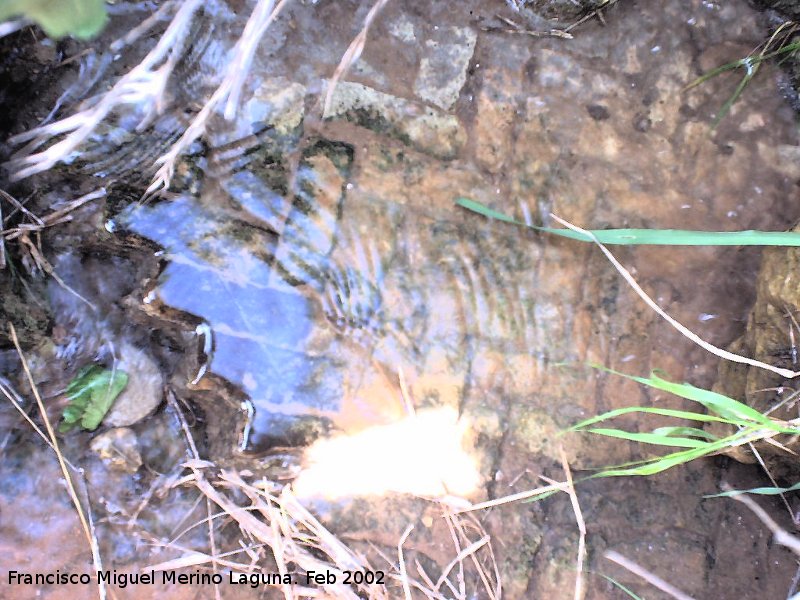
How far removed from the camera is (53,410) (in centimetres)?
187

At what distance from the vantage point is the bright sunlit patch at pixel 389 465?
1863 mm

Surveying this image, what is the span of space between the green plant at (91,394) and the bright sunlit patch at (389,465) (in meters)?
0.64

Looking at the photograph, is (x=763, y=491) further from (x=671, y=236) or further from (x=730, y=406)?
(x=671, y=236)

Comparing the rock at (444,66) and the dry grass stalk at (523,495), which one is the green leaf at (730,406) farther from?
the rock at (444,66)

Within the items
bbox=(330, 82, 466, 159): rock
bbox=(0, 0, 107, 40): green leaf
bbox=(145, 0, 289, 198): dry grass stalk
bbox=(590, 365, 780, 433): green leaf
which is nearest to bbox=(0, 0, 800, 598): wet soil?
bbox=(330, 82, 466, 159): rock

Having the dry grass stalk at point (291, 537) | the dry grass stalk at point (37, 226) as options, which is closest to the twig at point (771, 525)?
the dry grass stalk at point (291, 537)

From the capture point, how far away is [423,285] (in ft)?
6.30

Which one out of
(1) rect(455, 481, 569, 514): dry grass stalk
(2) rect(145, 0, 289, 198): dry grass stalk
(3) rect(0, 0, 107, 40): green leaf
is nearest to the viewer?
(3) rect(0, 0, 107, 40): green leaf

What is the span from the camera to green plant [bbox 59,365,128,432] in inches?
73.8

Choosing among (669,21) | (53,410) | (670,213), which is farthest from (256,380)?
(669,21)

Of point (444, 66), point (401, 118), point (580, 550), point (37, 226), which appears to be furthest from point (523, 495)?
point (37, 226)

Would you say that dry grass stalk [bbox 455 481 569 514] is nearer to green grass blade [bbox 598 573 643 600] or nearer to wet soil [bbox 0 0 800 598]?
wet soil [bbox 0 0 800 598]

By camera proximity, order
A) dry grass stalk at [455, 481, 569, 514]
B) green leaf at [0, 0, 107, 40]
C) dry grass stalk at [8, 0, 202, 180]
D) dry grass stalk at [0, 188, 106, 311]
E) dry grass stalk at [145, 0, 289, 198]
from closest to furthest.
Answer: green leaf at [0, 0, 107, 40] < dry grass stalk at [145, 0, 289, 198] < dry grass stalk at [8, 0, 202, 180] < dry grass stalk at [0, 188, 106, 311] < dry grass stalk at [455, 481, 569, 514]

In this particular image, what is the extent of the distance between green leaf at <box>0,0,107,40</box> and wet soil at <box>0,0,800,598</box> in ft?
2.45
